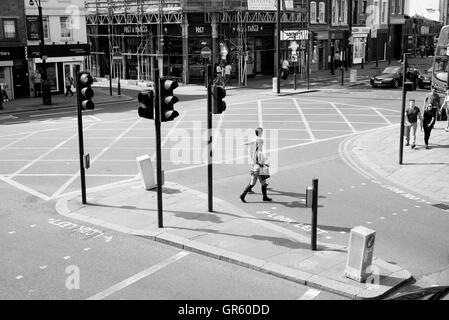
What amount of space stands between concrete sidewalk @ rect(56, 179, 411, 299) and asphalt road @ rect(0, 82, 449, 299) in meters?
0.37

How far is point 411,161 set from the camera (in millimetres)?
18719

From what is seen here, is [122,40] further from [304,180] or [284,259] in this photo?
[284,259]

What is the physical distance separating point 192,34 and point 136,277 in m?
36.4

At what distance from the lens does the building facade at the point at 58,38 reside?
38.4 meters

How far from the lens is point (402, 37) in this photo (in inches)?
2965

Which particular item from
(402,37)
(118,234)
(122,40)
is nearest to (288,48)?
(122,40)

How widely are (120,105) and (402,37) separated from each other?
52026 mm

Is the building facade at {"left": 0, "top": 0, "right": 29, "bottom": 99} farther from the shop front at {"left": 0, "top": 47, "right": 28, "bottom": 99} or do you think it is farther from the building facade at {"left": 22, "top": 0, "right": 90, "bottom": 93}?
the building facade at {"left": 22, "top": 0, "right": 90, "bottom": 93}

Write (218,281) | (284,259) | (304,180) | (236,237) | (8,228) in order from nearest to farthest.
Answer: (218,281), (284,259), (236,237), (8,228), (304,180)

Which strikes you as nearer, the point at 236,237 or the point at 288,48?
the point at 236,237

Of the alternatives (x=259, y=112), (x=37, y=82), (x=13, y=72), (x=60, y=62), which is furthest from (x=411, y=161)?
(x=60, y=62)

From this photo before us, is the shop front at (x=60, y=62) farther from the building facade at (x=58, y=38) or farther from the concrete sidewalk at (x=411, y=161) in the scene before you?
the concrete sidewalk at (x=411, y=161)

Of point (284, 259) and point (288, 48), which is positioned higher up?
point (288, 48)

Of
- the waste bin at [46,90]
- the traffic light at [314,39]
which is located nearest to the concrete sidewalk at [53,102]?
the waste bin at [46,90]
